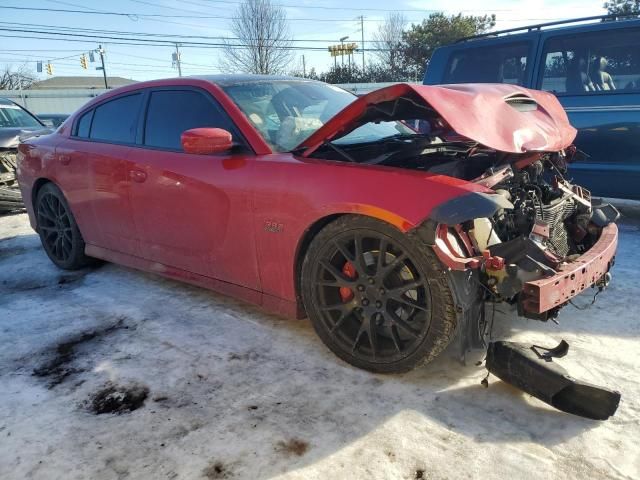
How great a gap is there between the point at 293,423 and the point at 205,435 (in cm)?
38

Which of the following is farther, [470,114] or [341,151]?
[341,151]

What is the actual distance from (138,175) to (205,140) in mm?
919

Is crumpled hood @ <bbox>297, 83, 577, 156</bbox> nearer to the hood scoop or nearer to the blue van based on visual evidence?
the hood scoop

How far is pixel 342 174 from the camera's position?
2.64 m

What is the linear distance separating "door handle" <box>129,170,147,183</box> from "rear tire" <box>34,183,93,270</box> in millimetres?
1133

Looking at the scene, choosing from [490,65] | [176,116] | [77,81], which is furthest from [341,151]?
[77,81]

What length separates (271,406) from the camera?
2.45 metres

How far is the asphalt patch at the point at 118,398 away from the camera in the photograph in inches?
97.4

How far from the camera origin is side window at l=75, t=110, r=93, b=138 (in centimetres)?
433

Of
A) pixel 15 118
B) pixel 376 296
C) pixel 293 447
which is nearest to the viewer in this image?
pixel 293 447

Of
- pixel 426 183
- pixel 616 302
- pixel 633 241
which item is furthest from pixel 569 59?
pixel 426 183

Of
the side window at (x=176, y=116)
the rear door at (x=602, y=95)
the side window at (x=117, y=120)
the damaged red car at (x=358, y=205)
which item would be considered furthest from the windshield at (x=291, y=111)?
the rear door at (x=602, y=95)

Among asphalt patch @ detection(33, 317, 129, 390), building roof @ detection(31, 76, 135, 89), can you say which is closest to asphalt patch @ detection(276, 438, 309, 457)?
asphalt patch @ detection(33, 317, 129, 390)

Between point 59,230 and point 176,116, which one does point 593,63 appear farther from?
point 59,230
